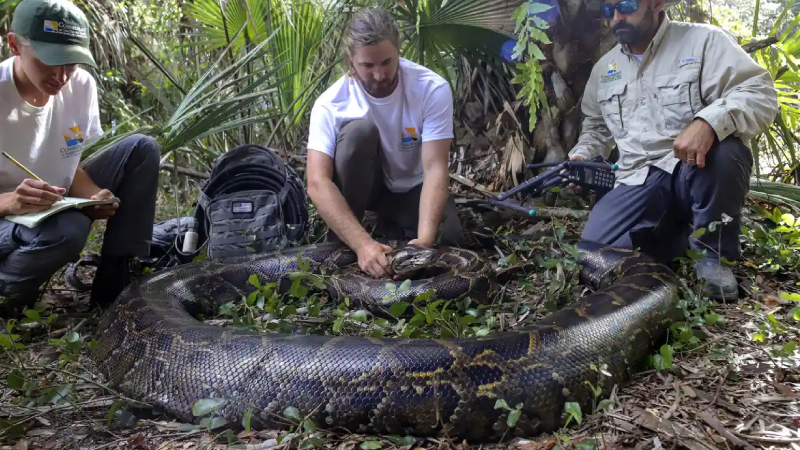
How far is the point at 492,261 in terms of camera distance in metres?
4.96

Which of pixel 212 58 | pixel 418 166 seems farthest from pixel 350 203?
pixel 212 58

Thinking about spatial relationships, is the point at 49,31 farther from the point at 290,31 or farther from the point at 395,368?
the point at 395,368

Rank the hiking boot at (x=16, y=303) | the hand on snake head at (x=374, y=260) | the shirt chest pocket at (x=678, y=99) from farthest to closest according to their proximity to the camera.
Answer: the shirt chest pocket at (x=678, y=99)
the hand on snake head at (x=374, y=260)
the hiking boot at (x=16, y=303)

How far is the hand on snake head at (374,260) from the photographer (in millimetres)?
4215

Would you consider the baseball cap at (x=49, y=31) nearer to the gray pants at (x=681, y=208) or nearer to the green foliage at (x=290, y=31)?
the green foliage at (x=290, y=31)

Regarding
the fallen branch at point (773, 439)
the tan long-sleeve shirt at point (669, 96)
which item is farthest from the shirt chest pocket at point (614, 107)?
the fallen branch at point (773, 439)

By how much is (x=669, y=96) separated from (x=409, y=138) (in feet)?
6.92

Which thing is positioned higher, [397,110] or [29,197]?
[397,110]

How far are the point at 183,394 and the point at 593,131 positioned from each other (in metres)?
4.02

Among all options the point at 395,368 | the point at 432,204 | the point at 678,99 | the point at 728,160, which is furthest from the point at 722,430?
the point at 678,99

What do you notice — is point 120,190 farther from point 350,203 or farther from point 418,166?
point 418,166

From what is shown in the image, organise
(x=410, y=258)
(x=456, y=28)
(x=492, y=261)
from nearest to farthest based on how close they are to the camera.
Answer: (x=410, y=258) → (x=492, y=261) → (x=456, y=28)

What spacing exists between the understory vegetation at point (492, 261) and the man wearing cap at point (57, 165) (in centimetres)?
20

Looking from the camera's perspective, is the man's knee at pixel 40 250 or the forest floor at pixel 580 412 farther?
the man's knee at pixel 40 250
